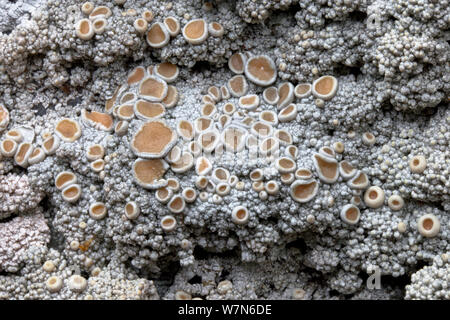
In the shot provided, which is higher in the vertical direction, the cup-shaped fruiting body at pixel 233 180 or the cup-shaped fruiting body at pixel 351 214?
the cup-shaped fruiting body at pixel 233 180

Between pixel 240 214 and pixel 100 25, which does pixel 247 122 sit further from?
pixel 100 25

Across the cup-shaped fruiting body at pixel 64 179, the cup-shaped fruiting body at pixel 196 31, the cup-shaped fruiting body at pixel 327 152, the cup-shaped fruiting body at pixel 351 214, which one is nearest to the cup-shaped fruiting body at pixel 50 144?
the cup-shaped fruiting body at pixel 64 179

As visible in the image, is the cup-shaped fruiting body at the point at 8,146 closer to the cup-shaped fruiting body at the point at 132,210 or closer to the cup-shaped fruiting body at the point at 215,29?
the cup-shaped fruiting body at the point at 132,210

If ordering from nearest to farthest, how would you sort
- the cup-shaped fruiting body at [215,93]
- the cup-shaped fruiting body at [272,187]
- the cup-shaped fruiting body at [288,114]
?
the cup-shaped fruiting body at [272,187] < the cup-shaped fruiting body at [288,114] < the cup-shaped fruiting body at [215,93]

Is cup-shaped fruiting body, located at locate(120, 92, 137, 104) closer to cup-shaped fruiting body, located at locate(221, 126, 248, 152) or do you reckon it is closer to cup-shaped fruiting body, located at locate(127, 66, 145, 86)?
cup-shaped fruiting body, located at locate(127, 66, 145, 86)

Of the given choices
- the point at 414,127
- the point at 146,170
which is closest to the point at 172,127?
the point at 146,170

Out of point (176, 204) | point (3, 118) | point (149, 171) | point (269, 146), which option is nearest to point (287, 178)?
point (269, 146)

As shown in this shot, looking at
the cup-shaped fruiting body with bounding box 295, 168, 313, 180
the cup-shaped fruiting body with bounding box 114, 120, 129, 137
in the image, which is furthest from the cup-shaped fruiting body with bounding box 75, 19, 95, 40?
the cup-shaped fruiting body with bounding box 295, 168, 313, 180

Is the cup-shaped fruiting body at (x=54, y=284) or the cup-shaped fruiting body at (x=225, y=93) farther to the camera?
the cup-shaped fruiting body at (x=225, y=93)
